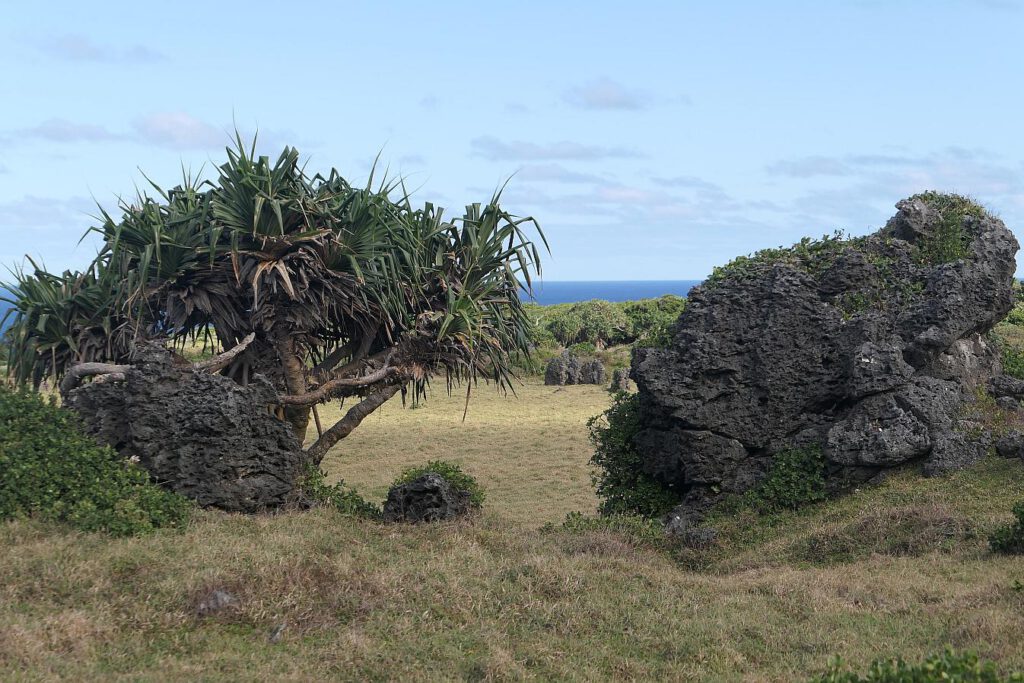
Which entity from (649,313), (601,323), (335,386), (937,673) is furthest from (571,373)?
(937,673)

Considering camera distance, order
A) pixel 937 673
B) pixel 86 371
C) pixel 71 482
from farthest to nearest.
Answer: pixel 86 371 < pixel 71 482 < pixel 937 673

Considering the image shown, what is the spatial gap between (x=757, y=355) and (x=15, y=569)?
1118 centimetres

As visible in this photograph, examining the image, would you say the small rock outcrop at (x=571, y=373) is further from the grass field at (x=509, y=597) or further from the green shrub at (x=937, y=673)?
the green shrub at (x=937, y=673)

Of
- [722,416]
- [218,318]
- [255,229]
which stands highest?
[255,229]

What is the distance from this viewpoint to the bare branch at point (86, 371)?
15.5 meters

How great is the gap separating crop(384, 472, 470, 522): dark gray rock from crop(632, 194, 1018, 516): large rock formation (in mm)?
4015

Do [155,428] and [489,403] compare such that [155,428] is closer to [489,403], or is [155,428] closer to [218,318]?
[218,318]

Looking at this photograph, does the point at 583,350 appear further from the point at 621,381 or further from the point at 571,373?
the point at 621,381

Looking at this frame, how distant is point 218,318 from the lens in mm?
16969

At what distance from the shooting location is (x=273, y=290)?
16031mm

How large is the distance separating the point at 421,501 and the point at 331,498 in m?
1.54

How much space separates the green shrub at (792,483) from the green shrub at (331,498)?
234 inches

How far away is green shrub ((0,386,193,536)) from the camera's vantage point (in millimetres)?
12766

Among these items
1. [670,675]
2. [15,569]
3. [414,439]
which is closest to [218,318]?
[15,569]
